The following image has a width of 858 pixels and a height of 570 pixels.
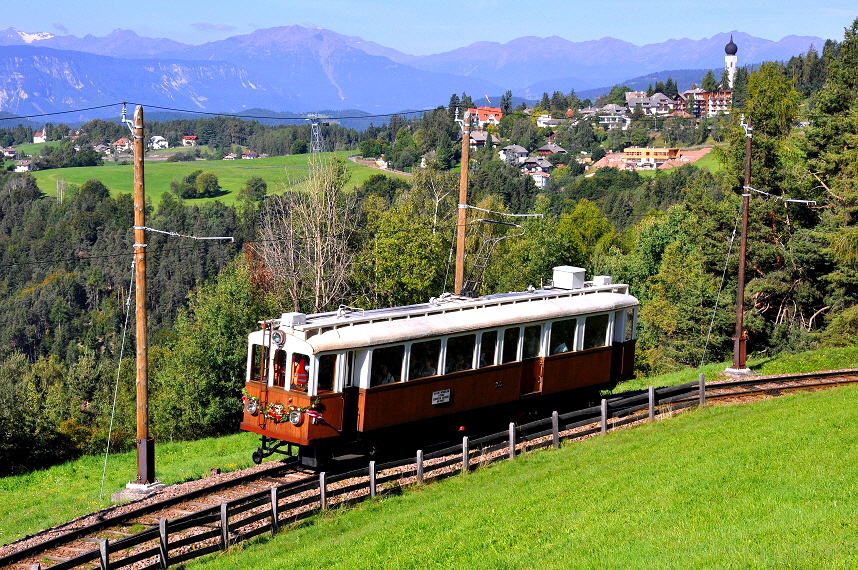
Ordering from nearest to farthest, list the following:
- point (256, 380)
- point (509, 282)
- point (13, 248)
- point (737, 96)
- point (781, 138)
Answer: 1. point (256, 380)
2. point (781, 138)
3. point (509, 282)
4. point (13, 248)
5. point (737, 96)

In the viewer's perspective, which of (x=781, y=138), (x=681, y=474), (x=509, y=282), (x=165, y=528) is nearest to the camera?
(x=165, y=528)

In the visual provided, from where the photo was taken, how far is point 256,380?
20719 millimetres

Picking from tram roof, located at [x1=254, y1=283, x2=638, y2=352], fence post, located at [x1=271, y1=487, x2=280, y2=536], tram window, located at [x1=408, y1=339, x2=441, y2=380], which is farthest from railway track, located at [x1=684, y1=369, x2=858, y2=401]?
fence post, located at [x1=271, y1=487, x2=280, y2=536]

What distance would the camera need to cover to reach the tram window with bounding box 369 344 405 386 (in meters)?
20.3

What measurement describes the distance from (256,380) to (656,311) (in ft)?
153

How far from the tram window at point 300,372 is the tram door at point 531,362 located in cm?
644

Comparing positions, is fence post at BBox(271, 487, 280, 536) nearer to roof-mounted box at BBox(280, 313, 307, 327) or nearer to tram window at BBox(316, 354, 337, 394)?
tram window at BBox(316, 354, 337, 394)

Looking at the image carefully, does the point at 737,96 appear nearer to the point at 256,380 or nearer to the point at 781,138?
the point at 781,138

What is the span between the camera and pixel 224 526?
15.8m

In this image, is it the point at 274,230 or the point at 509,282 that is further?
the point at 509,282

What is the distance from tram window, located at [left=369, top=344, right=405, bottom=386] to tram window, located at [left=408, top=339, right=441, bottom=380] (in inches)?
12.8

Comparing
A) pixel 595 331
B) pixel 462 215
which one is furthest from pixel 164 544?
pixel 462 215

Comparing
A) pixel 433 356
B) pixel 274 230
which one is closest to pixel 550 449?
pixel 433 356

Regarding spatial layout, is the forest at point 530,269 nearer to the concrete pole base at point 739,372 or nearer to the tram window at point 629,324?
the concrete pole base at point 739,372
